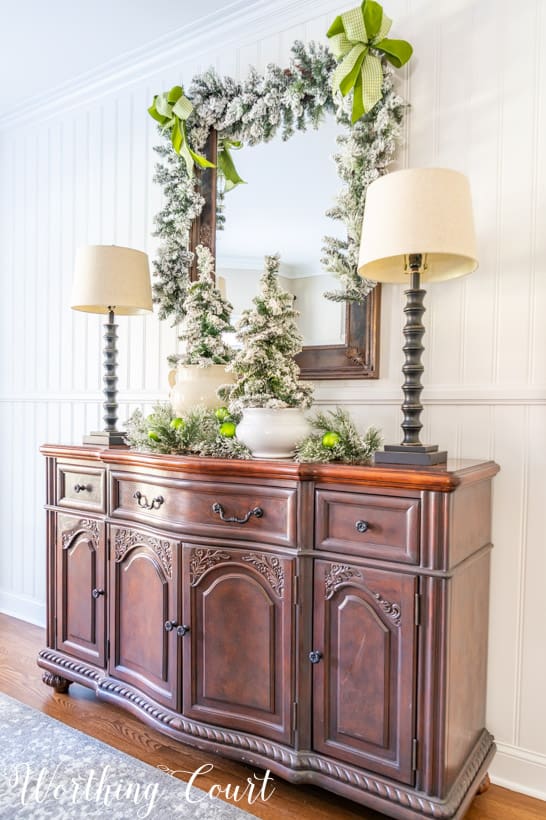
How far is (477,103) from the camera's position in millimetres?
1810

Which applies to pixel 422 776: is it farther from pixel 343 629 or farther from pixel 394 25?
pixel 394 25

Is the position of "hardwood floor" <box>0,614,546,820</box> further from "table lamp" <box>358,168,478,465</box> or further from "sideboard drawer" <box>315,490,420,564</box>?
"table lamp" <box>358,168,478,465</box>

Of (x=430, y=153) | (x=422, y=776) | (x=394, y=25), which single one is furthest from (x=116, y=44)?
(x=422, y=776)

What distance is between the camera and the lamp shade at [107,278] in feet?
7.28

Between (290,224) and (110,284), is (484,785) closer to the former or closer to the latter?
(290,224)

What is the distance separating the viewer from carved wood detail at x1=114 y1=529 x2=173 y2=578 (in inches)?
71.2

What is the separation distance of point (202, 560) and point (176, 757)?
68 cm

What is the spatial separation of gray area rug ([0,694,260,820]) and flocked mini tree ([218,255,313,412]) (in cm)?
114

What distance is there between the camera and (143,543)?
1.91m

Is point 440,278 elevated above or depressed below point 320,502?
above

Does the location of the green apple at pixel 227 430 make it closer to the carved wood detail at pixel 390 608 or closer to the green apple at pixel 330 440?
the green apple at pixel 330 440

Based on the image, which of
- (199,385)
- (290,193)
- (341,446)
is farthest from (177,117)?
(341,446)

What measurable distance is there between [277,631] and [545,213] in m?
1.46

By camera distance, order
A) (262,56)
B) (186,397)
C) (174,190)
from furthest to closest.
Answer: (174,190)
(262,56)
(186,397)
